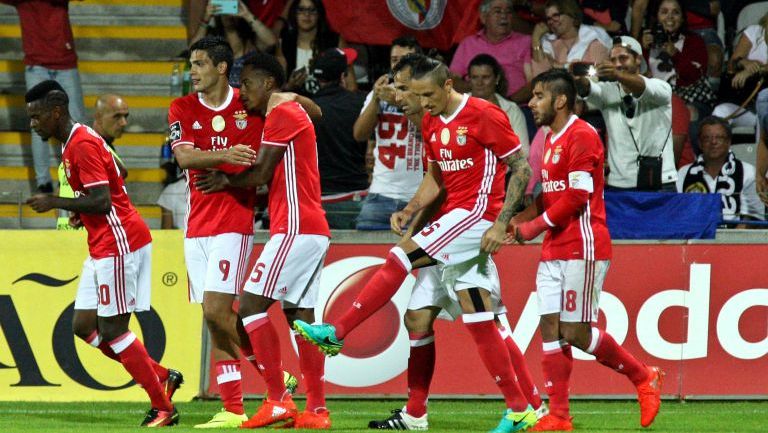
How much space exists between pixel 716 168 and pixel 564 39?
2052 millimetres

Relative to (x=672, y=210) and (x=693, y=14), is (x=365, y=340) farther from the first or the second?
(x=693, y=14)

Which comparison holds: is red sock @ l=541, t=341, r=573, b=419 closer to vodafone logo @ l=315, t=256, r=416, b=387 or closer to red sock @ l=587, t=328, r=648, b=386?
red sock @ l=587, t=328, r=648, b=386

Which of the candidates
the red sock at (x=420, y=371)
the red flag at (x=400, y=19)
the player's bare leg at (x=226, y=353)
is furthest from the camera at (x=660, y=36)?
the player's bare leg at (x=226, y=353)

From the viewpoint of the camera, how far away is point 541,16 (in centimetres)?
1415

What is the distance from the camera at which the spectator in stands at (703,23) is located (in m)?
14.0

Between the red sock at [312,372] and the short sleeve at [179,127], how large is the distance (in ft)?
4.85

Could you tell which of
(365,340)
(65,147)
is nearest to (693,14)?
(365,340)

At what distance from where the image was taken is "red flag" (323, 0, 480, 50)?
47.4ft

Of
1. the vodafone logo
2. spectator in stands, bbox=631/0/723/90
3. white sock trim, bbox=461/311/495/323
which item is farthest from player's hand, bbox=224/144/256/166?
spectator in stands, bbox=631/0/723/90

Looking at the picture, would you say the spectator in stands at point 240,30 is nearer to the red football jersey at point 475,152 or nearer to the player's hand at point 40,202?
the player's hand at point 40,202

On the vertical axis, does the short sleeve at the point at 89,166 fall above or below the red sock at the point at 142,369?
above

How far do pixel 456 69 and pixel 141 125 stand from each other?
12.1 ft

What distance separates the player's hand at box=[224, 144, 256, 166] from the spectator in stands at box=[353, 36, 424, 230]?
3.10 metres

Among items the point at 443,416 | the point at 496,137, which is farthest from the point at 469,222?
the point at 443,416
